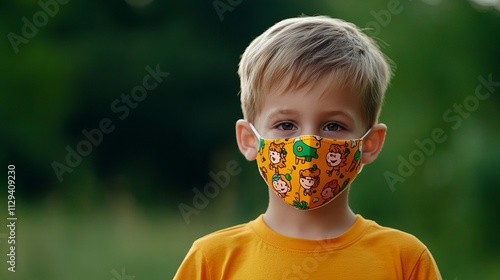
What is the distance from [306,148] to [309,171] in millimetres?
94

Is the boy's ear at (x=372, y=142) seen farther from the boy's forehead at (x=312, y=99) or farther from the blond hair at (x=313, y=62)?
the boy's forehead at (x=312, y=99)

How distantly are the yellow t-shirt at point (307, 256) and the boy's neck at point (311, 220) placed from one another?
0.09 feet

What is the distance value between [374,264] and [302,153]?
44cm

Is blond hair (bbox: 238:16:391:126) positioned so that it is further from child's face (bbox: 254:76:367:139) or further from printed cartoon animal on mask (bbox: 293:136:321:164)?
printed cartoon animal on mask (bbox: 293:136:321:164)

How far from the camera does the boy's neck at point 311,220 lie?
314 centimetres

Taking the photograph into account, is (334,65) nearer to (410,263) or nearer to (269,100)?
(269,100)

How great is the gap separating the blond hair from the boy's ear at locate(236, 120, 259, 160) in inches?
1.3

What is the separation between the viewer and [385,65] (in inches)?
131

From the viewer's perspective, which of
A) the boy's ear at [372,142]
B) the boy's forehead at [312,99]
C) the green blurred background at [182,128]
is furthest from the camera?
the green blurred background at [182,128]

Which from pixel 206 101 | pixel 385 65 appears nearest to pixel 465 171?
pixel 206 101

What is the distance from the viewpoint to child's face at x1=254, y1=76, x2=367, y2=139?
3025 mm

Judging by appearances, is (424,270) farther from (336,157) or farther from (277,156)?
(277,156)

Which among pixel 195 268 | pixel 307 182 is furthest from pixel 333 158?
pixel 195 268

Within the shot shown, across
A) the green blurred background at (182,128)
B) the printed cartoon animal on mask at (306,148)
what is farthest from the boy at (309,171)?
the green blurred background at (182,128)
